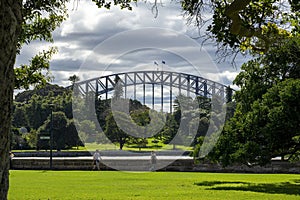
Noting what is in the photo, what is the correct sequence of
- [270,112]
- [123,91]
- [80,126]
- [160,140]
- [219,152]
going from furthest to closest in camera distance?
1. [123,91]
2. [160,140]
3. [80,126]
4. [219,152]
5. [270,112]

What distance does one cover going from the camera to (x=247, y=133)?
66.9 feet

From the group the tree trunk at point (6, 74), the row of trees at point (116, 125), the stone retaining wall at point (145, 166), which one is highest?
the row of trees at point (116, 125)

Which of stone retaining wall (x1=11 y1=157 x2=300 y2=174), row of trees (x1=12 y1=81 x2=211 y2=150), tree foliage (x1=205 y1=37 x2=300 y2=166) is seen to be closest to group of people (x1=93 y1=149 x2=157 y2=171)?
stone retaining wall (x1=11 y1=157 x2=300 y2=174)

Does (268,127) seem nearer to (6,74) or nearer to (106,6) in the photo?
(106,6)

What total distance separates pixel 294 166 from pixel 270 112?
864 centimetres

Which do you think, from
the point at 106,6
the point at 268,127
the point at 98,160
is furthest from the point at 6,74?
the point at 98,160

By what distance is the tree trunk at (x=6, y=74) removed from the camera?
13.4 ft

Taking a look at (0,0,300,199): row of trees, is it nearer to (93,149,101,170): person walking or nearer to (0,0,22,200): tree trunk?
(0,0,22,200): tree trunk

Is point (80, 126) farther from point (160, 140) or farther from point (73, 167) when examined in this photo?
point (73, 167)

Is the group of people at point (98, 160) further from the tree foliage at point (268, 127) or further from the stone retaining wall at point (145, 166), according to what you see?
the tree foliage at point (268, 127)

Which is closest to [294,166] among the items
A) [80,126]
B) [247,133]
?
[247,133]

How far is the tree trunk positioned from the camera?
4094 mm

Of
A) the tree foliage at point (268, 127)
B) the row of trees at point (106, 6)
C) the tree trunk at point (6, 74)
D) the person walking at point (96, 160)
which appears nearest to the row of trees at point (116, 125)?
the person walking at point (96, 160)

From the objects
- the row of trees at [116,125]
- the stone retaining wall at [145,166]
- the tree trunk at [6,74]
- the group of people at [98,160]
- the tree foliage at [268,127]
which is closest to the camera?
the tree trunk at [6,74]
